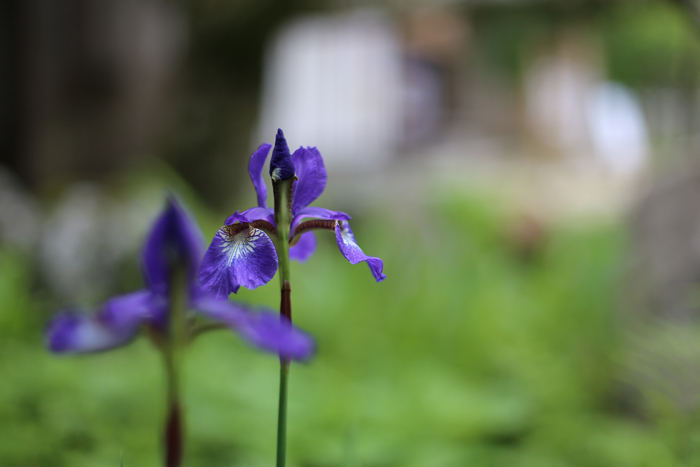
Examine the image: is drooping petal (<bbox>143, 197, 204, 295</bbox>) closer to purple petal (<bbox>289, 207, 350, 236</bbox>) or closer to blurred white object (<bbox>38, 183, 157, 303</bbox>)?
purple petal (<bbox>289, 207, 350, 236</bbox>)

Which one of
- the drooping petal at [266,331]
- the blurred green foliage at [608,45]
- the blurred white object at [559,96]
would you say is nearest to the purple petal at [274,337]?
the drooping petal at [266,331]

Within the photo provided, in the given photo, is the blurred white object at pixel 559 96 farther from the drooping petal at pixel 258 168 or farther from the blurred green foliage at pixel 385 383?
the drooping petal at pixel 258 168

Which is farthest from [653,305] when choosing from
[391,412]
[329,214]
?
[329,214]

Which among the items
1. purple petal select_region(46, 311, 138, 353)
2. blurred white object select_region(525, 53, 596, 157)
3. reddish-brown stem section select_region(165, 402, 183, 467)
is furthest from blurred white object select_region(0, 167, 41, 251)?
blurred white object select_region(525, 53, 596, 157)

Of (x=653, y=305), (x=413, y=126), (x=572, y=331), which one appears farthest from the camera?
(x=413, y=126)

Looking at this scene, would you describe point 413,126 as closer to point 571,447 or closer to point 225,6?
point 225,6

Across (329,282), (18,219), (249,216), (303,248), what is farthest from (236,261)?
(18,219)
